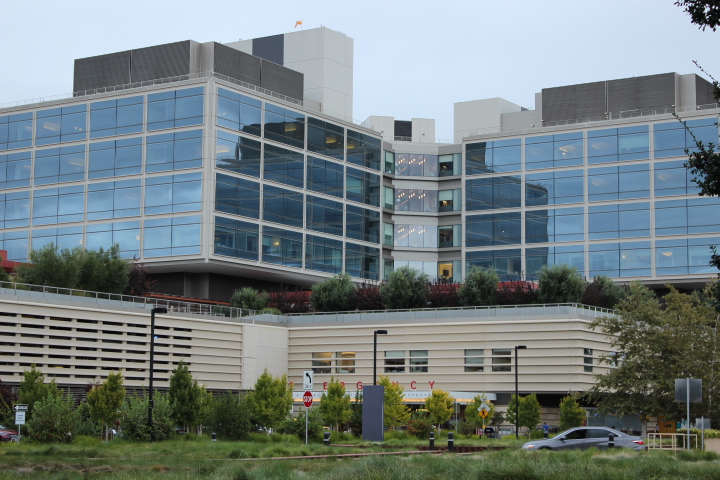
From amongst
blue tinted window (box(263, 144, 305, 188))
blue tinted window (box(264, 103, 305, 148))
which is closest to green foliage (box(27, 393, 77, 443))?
blue tinted window (box(263, 144, 305, 188))

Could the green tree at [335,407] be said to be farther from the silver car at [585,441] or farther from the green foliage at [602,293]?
the green foliage at [602,293]

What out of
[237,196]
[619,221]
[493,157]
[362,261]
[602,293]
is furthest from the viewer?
[493,157]

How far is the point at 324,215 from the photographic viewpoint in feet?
316

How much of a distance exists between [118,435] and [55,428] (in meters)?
6.11

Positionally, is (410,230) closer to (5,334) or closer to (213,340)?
(213,340)

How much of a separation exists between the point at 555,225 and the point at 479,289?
18.0 meters

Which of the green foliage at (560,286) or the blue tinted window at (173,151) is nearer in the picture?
the green foliage at (560,286)

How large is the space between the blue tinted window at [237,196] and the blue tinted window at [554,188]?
88.1 ft

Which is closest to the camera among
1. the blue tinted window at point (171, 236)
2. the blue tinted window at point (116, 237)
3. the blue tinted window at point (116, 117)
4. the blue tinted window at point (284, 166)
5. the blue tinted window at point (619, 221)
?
the blue tinted window at point (171, 236)

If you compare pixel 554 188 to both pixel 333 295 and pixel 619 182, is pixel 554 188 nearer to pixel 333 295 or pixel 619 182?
pixel 619 182

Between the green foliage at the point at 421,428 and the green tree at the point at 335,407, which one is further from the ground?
the green tree at the point at 335,407

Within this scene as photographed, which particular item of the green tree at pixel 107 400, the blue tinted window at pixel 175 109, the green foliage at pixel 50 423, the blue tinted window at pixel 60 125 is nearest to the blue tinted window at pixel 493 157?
the blue tinted window at pixel 175 109

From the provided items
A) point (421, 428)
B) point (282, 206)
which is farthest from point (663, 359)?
point (282, 206)

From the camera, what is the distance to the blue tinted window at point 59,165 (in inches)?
3620
